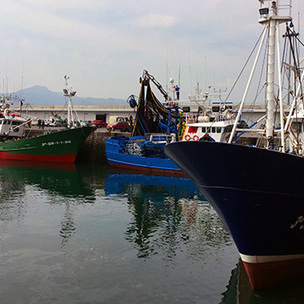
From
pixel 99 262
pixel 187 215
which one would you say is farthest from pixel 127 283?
pixel 187 215

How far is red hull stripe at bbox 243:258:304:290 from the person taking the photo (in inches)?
386

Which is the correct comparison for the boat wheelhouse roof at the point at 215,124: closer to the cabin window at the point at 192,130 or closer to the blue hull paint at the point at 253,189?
the cabin window at the point at 192,130

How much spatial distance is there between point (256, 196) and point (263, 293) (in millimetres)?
2732

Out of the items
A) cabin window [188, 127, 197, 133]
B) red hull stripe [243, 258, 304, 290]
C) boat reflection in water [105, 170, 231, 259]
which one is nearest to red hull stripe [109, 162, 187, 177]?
boat reflection in water [105, 170, 231, 259]

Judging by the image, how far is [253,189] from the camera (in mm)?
9078

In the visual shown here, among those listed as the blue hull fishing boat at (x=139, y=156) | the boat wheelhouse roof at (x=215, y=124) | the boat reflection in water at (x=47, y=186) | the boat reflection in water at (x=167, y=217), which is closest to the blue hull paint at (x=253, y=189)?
the boat reflection in water at (x=167, y=217)

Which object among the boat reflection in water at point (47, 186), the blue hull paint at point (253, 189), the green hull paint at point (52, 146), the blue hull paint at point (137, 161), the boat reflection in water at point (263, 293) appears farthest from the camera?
the green hull paint at point (52, 146)

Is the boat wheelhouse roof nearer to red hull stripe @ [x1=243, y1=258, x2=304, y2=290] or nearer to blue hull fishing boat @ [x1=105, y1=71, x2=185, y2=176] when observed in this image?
blue hull fishing boat @ [x1=105, y1=71, x2=185, y2=176]

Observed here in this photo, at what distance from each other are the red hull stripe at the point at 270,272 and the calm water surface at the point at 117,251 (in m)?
0.24

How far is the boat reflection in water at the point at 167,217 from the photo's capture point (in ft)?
43.8

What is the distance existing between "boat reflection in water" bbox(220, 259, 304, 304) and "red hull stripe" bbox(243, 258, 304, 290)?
18cm

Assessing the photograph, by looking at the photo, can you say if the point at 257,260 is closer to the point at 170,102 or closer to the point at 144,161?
the point at 144,161

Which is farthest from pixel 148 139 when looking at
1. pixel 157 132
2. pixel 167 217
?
pixel 167 217

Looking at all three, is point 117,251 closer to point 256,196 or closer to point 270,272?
point 270,272
